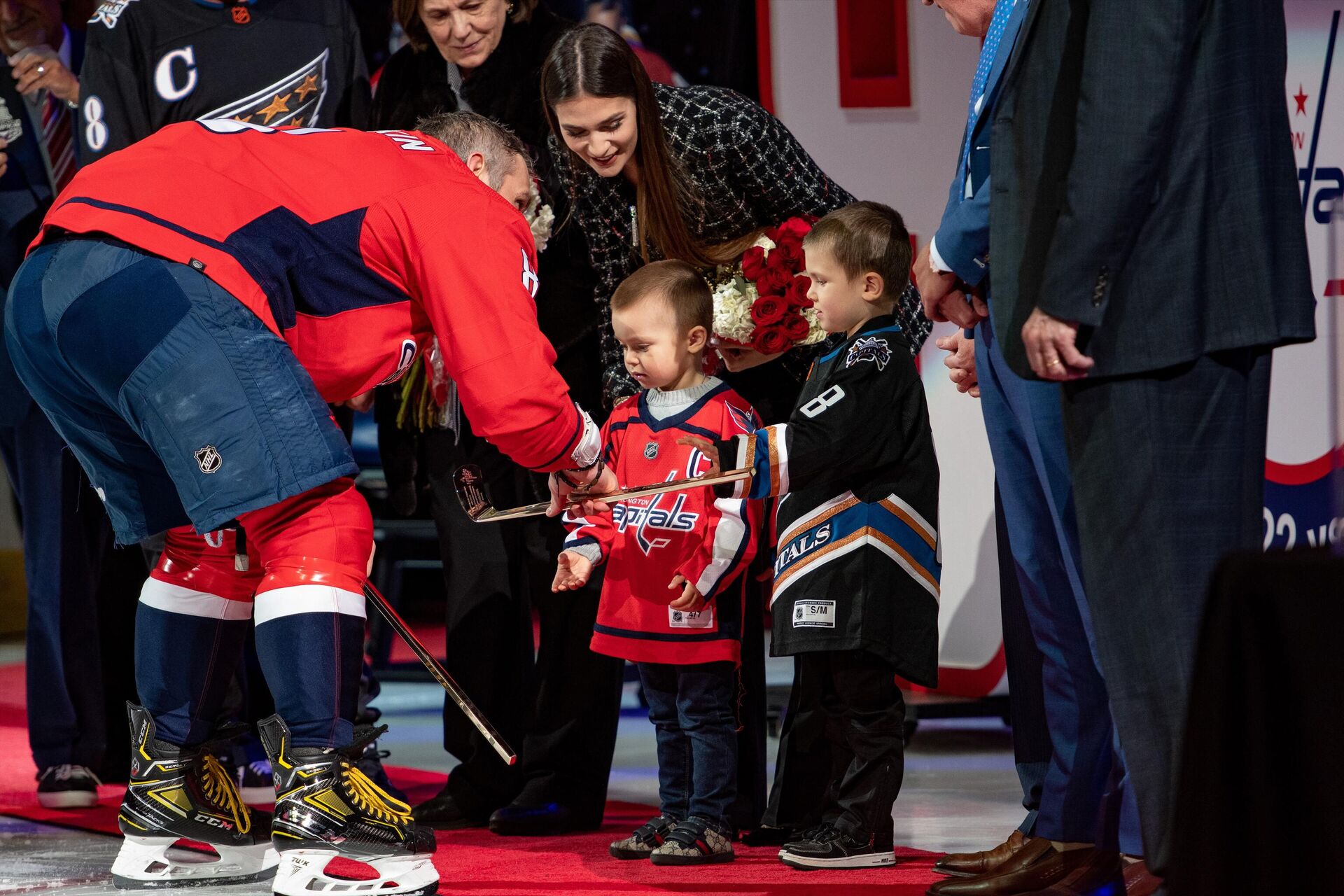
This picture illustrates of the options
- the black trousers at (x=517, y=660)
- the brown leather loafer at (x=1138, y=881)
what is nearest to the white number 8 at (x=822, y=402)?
the black trousers at (x=517, y=660)

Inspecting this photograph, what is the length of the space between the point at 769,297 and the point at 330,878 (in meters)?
1.40

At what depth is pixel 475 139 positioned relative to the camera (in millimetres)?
2959

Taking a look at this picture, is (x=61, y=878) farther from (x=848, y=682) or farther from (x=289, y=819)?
(x=848, y=682)

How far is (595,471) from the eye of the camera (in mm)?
2732

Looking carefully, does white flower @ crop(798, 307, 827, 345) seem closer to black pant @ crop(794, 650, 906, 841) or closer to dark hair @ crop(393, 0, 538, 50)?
black pant @ crop(794, 650, 906, 841)

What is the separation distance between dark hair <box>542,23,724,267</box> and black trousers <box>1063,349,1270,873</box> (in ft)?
4.60

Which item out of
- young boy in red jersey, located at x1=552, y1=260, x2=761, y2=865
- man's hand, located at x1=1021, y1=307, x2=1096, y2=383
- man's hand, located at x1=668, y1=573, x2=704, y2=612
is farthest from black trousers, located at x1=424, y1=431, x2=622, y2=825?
man's hand, located at x1=1021, y1=307, x2=1096, y2=383

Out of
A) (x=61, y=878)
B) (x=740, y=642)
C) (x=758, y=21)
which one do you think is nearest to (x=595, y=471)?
(x=740, y=642)

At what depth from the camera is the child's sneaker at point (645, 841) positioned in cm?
294

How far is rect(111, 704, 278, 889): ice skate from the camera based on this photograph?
8.79 feet

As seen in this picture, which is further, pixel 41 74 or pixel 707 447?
pixel 41 74

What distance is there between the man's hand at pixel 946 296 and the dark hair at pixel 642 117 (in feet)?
2.81

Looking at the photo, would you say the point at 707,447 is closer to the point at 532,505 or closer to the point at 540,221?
the point at 532,505

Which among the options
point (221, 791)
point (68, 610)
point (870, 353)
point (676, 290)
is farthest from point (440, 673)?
point (68, 610)
